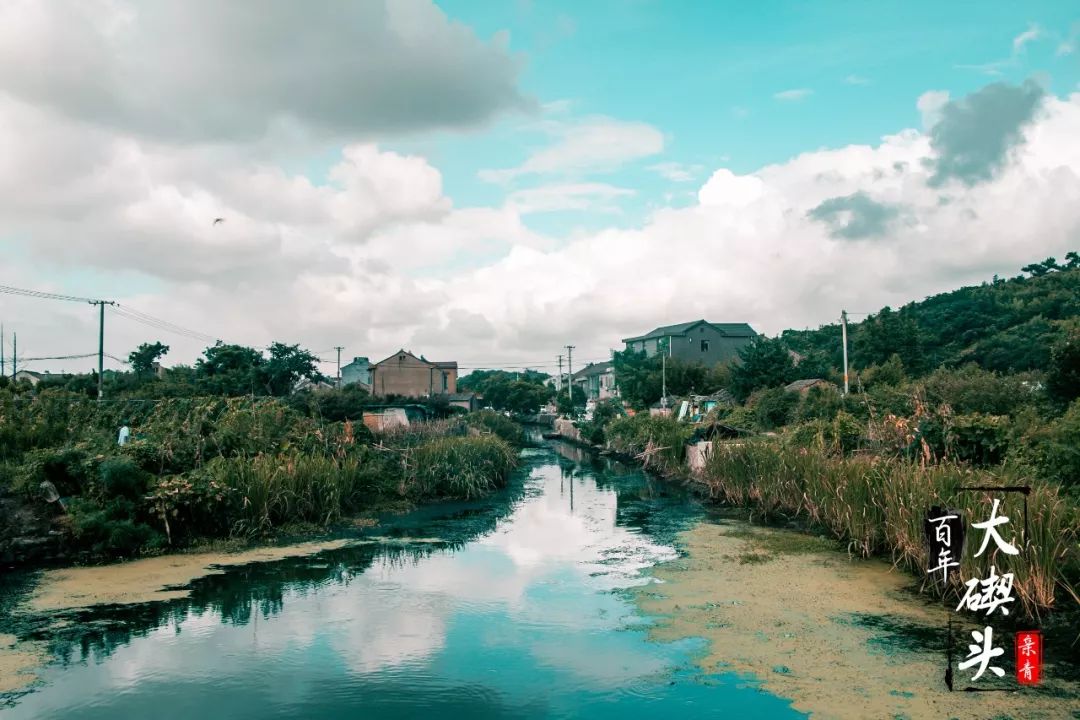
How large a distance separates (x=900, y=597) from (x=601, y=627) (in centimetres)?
372

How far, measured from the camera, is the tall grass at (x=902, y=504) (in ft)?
25.5

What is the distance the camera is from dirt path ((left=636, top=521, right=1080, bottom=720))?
20.5 feet

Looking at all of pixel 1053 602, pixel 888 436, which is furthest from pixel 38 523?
pixel 888 436

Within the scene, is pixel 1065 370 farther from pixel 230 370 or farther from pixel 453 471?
pixel 230 370

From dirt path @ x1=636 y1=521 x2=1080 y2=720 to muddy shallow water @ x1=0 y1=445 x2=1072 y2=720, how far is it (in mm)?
30

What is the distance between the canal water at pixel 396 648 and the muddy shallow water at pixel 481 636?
1.1 inches

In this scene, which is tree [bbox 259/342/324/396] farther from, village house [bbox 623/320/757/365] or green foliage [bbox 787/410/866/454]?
village house [bbox 623/320/757/365]

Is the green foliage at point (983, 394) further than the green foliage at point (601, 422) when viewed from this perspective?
No

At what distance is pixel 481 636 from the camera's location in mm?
8617

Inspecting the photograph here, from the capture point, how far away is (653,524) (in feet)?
52.4

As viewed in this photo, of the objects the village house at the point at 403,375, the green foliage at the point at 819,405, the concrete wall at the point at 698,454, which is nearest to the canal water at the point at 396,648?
the concrete wall at the point at 698,454

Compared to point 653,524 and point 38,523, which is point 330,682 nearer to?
point 38,523

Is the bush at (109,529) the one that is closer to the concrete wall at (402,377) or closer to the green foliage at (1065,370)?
the green foliage at (1065,370)

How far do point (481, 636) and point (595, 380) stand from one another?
70689 millimetres
